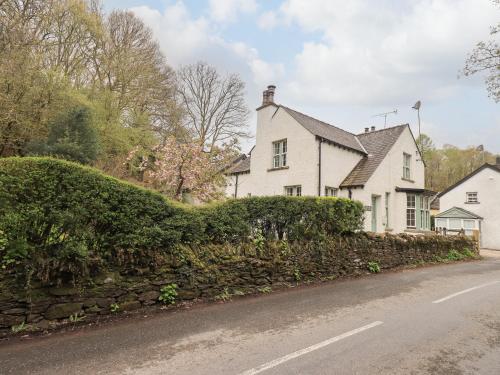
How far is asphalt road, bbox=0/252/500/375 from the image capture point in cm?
387

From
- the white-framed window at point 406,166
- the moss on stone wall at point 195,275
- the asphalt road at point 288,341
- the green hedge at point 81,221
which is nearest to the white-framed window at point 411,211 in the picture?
the white-framed window at point 406,166

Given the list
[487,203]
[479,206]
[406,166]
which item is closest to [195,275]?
[406,166]

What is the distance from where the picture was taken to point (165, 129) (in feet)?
83.9

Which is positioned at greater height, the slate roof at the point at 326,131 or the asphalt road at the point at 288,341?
the slate roof at the point at 326,131

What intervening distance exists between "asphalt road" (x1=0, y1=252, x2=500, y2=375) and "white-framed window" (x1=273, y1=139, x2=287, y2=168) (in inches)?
487

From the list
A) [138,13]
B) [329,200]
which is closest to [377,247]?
[329,200]

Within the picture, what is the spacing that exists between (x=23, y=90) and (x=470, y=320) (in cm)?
1937

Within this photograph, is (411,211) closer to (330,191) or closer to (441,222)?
(330,191)

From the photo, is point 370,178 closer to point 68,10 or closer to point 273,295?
point 273,295

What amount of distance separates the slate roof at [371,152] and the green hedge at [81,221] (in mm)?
12256

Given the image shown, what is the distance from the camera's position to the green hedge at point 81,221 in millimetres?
4773

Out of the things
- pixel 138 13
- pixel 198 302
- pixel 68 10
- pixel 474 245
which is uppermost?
pixel 138 13

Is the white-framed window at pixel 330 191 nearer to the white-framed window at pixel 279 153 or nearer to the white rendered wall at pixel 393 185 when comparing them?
the white rendered wall at pixel 393 185

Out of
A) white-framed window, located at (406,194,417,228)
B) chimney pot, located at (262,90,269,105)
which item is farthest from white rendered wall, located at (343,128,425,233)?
chimney pot, located at (262,90,269,105)
